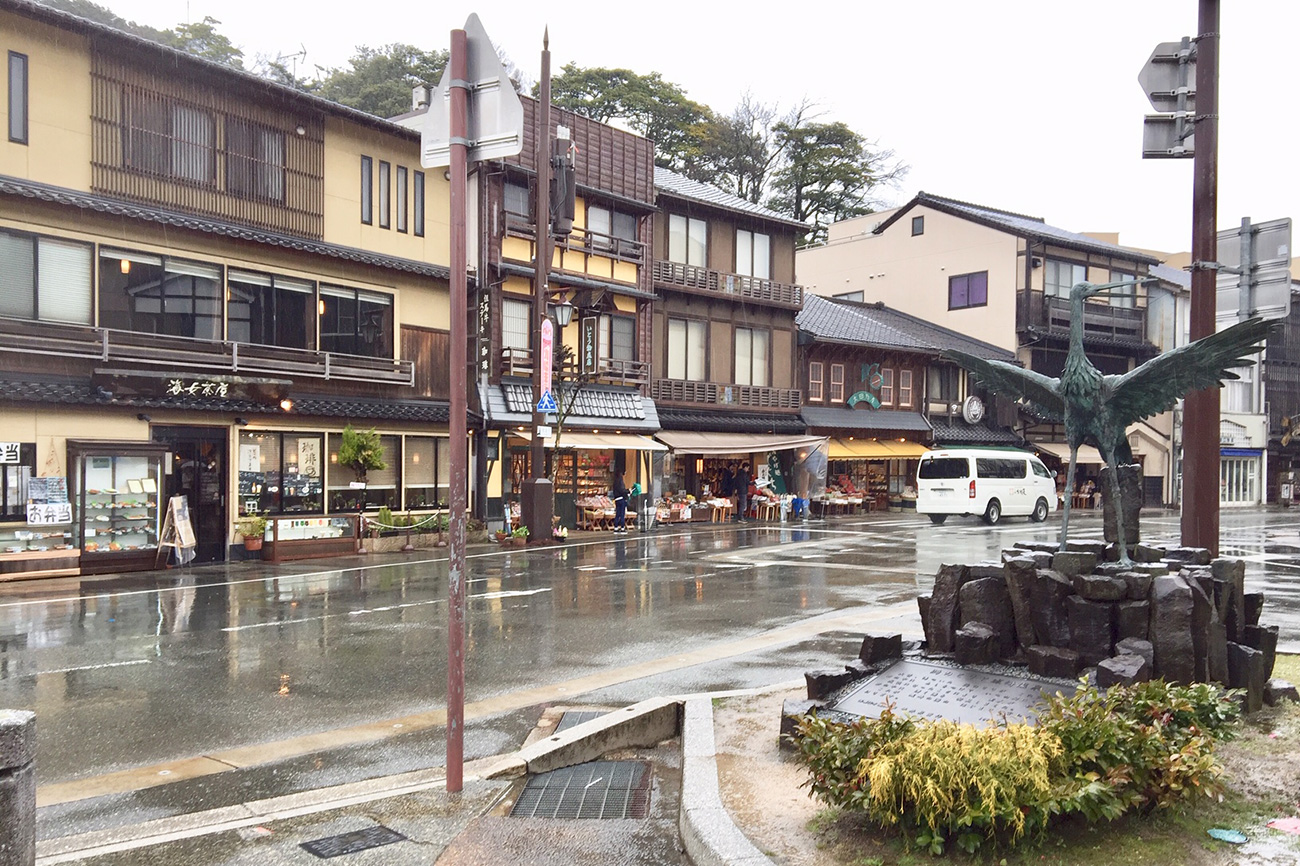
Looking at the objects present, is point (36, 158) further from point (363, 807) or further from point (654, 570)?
point (363, 807)

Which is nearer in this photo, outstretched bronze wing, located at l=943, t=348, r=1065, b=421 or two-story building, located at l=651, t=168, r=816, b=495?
outstretched bronze wing, located at l=943, t=348, r=1065, b=421

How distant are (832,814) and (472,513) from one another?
22.9 metres

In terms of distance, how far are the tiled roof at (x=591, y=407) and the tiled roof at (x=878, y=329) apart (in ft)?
32.2

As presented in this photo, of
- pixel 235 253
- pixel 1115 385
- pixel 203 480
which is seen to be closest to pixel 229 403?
pixel 203 480

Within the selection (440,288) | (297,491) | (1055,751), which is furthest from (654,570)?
(1055,751)

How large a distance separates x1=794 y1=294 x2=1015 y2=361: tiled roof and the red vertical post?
3371 centimetres

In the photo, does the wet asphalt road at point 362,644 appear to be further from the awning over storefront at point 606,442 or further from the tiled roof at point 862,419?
the tiled roof at point 862,419

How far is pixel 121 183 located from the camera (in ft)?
63.8

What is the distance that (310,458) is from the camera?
75.1ft

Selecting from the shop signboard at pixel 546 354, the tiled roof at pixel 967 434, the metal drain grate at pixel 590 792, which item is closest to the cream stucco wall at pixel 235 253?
the shop signboard at pixel 546 354

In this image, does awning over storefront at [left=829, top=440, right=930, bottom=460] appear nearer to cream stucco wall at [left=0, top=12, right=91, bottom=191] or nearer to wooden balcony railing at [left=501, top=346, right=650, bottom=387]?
wooden balcony railing at [left=501, top=346, right=650, bottom=387]

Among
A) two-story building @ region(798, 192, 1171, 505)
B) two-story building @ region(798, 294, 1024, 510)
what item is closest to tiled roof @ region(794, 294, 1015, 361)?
two-story building @ region(798, 294, 1024, 510)

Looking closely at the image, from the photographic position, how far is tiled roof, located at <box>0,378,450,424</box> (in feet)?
57.6

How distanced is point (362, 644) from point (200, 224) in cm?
1280
